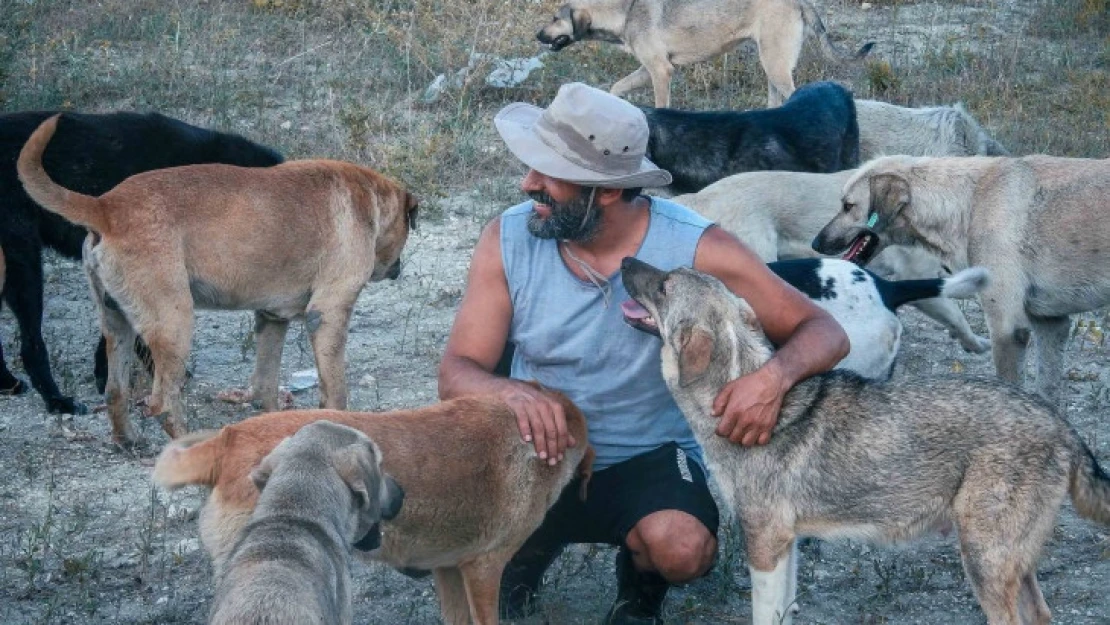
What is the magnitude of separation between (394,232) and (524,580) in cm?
245

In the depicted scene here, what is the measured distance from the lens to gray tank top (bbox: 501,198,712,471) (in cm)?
468

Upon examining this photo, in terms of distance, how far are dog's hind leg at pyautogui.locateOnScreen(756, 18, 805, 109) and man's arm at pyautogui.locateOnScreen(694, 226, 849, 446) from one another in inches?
276

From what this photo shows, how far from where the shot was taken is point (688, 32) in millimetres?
11906

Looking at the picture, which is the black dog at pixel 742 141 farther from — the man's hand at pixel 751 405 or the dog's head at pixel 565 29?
the man's hand at pixel 751 405

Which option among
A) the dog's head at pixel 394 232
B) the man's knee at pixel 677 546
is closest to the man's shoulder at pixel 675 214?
Answer: the man's knee at pixel 677 546

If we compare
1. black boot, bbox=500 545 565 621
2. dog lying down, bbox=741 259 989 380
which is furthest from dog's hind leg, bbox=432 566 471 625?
dog lying down, bbox=741 259 989 380

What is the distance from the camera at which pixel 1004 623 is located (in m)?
4.31

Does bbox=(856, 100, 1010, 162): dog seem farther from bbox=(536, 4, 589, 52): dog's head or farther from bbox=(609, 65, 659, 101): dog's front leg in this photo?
bbox=(536, 4, 589, 52): dog's head

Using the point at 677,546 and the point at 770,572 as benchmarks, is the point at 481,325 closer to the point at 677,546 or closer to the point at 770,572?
the point at 677,546

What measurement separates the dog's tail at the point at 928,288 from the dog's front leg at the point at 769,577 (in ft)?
5.25

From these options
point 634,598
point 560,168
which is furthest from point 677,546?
point 560,168

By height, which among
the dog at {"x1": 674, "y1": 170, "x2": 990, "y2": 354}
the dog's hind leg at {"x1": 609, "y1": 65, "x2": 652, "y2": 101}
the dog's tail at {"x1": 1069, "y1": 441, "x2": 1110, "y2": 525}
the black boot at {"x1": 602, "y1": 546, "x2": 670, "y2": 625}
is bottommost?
the dog's hind leg at {"x1": 609, "y1": 65, "x2": 652, "y2": 101}

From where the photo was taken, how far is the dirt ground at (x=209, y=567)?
5074 millimetres

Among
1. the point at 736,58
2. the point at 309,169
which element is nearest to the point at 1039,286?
the point at 309,169
